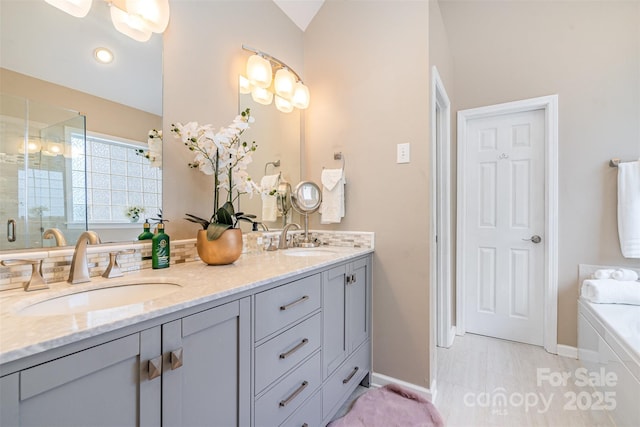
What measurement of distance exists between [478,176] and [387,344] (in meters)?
1.70

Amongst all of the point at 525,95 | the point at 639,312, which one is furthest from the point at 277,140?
the point at 639,312

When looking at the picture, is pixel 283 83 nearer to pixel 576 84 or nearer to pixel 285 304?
pixel 285 304

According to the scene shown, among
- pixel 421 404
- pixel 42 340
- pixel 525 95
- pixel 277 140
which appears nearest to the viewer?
pixel 42 340

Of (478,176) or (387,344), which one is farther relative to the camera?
(478,176)

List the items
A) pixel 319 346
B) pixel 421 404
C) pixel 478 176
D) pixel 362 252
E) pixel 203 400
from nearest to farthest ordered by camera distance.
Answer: pixel 203 400, pixel 319 346, pixel 421 404, pixel 362 252, pixel 478 176

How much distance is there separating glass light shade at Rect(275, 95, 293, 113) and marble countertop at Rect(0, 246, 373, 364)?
115 centimetres

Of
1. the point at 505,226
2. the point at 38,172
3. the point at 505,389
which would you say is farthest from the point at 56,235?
the point at 505,226

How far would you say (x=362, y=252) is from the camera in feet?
5.44

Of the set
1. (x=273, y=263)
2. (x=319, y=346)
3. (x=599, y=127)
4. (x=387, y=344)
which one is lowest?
(x=387, y=344)

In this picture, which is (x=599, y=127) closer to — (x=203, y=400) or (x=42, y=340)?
(x=203, y=400)

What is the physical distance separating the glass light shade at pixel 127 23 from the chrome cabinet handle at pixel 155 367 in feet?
4.02

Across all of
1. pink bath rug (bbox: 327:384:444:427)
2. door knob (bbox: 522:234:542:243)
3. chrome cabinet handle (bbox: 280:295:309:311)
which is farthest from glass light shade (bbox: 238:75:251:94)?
door knob (bbox: 522:234:542:243)

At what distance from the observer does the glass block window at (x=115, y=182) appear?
3.44 feet

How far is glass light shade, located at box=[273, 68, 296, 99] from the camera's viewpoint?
74.2 inches
